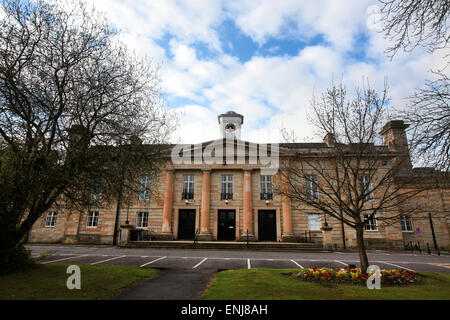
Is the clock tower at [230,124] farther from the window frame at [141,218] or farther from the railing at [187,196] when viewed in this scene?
the window frame at [141,218]

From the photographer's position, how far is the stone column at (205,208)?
74.9ft

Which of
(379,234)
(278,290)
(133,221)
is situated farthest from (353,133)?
(133,221)

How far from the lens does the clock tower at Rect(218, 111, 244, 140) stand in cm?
3120

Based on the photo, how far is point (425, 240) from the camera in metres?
23.8

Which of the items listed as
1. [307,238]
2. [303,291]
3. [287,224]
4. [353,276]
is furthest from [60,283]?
[307,238]

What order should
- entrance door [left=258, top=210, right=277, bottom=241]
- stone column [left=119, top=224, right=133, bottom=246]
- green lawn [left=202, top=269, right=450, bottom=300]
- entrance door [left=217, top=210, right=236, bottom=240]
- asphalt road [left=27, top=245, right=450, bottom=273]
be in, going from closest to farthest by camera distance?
green lawn [left=202, top=269, right=450, bottom=300] → asphalt road [left=27, top=245, right=450, bottom=273] → stone column [left=119, top=224, right=133, bottom=246] → entrance door [left=258, top=210, right=277, bottom=241] → entrance door [left=217, top=210, right=236, bottom=240]

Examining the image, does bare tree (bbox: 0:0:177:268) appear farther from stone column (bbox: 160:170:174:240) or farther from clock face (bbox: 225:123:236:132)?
clock face (bbox: 225:123:236:132)

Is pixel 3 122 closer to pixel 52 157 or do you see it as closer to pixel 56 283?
pixel 52 157

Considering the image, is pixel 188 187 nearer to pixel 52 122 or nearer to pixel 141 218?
pixel 141 218

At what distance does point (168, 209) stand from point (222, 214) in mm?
4935

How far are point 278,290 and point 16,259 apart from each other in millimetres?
8188

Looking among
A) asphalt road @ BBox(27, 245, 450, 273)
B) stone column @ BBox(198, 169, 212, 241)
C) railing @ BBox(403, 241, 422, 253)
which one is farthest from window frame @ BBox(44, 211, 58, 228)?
railing @ BBox(403, 241, 422, 253)

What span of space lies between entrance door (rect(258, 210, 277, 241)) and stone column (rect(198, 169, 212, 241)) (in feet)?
15.0

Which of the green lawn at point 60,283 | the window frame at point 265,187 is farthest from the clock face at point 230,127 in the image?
the green lawn at point 60,283
